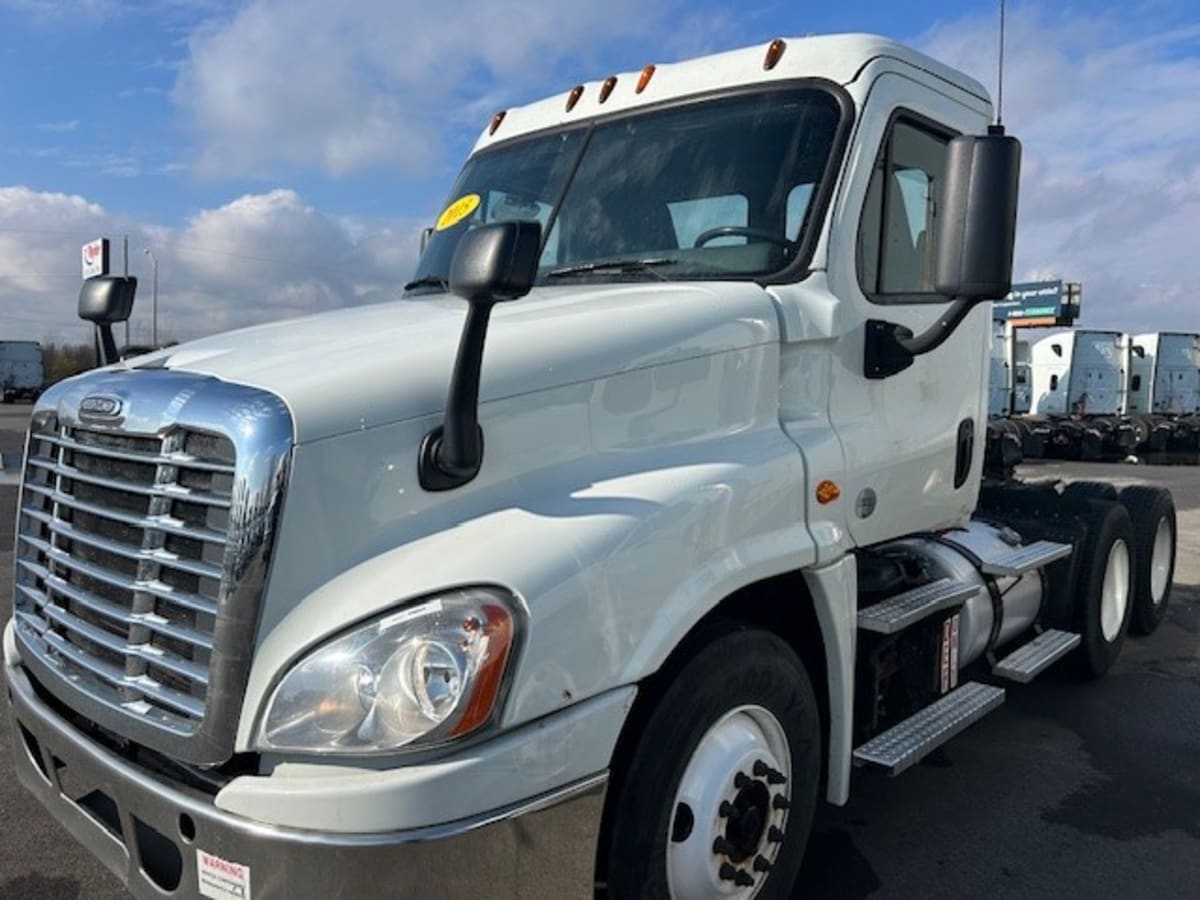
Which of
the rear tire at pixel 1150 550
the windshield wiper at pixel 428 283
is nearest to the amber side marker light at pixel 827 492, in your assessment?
the windshield wiper at pixel 428 283

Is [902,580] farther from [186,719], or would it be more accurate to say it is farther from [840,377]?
[186,719]

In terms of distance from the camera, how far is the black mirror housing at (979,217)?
2871 millimetres

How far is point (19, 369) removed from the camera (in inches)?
2015

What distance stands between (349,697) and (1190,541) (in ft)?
35.7

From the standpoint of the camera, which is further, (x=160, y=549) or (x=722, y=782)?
(x=722, y=782)

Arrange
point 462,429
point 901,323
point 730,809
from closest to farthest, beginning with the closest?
point 462,429, point 730,809, point 901,323

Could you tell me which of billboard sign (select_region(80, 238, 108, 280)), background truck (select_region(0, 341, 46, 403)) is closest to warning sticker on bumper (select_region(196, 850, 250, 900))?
billboard sign (select_region(80, 238, 108, 280))

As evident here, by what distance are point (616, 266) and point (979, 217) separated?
1183mm

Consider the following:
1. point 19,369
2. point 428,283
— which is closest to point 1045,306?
point 428,283

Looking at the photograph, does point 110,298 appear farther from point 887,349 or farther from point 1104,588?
point 1104,588

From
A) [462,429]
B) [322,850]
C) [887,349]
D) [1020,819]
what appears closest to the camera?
[322,850]

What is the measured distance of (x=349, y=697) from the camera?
2076 mm

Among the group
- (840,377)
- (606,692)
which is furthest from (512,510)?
(840,377)

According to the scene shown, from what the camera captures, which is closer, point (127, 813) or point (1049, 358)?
point (127, 813)
